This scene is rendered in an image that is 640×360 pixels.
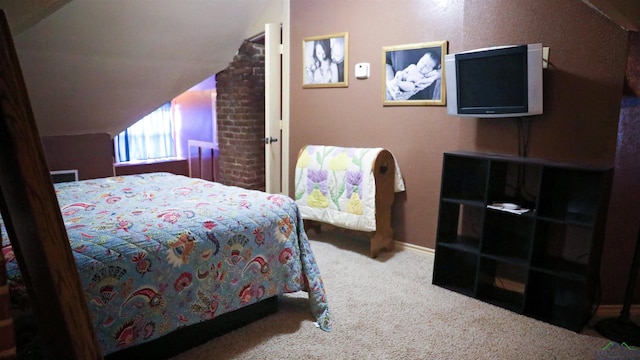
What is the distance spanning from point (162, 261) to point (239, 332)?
652mm

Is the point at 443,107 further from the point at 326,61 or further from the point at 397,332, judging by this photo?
the point at 397,332

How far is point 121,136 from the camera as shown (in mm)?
5496

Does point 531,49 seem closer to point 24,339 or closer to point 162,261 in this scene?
point 162,261

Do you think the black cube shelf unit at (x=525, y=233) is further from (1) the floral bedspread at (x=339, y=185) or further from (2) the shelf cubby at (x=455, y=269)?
(1) the floral bedspread at (x=339, y=185)

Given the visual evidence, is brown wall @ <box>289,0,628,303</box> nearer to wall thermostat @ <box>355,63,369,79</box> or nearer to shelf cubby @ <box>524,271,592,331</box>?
wall thermostat @ <box>355,63,369,79</box>

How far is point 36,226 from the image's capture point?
2.64ft

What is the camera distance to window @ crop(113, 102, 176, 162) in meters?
5.55

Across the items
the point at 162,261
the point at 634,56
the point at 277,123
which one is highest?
the point at 634,56

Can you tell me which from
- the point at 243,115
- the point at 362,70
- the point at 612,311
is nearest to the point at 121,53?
the point at 243,115

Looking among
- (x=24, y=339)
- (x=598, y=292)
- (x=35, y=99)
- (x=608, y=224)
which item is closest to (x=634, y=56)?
(x=608, y=224)

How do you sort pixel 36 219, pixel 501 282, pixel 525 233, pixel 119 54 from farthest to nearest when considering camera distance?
1. pixel 119 54
2. pixel 501 282
3. pixel 525 233
4. pixel 36 219

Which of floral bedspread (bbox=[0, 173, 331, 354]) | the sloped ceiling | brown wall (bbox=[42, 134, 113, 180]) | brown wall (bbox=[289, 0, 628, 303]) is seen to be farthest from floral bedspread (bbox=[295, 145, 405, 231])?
brown wall (bbox=[42, 134, 113, 180])

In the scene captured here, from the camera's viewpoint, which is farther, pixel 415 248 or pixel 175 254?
pixel 415 248

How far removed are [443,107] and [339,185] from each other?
3.18ft
